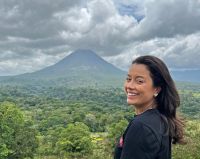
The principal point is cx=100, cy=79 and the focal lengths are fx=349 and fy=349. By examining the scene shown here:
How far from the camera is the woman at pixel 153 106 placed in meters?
2.60

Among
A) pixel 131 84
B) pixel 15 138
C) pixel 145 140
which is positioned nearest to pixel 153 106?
pixel 131 84

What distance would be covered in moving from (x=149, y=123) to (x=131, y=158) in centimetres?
30

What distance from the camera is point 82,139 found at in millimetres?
45250

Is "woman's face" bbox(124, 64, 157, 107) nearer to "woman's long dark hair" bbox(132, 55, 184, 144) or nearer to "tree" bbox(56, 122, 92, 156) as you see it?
"woman's long dark hair" bbox(132, 55, 184, 144)

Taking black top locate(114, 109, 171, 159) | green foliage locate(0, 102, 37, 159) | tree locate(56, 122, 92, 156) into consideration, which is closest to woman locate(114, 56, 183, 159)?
black top locate(114, 109, 171, 159)

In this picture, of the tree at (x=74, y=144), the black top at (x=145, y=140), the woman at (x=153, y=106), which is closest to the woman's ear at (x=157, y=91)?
the woman at (x=153, y=106)

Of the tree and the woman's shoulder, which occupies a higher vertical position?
the woman's shoulder

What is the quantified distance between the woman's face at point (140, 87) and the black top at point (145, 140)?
0.67 ft

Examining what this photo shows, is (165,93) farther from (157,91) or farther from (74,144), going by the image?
(74,144)

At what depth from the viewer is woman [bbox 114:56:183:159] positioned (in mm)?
2604

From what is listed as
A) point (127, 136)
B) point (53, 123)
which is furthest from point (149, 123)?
point (53, 123)

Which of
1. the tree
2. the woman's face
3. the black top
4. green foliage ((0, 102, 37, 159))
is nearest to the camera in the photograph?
the black top

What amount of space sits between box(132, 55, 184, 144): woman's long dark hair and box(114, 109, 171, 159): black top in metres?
0.21

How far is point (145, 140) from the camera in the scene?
2523 mm
